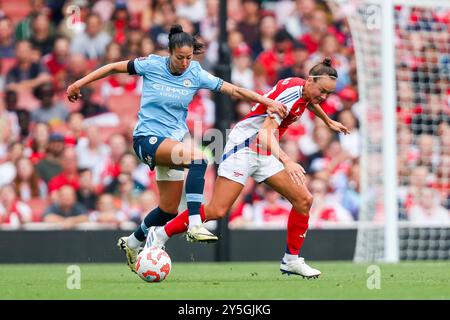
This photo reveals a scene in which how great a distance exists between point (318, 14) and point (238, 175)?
24.6 ft

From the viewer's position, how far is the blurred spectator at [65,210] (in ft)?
44.8

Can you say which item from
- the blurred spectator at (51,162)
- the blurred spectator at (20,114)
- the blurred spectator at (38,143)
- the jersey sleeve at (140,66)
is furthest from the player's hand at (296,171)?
the blurred spectator at (20,114)

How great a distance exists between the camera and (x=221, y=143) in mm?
13133

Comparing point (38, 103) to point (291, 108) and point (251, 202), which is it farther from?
point (291, 108)

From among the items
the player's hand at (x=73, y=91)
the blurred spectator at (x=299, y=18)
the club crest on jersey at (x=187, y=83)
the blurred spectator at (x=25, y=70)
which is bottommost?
the player's hand at (x=73, y=91)

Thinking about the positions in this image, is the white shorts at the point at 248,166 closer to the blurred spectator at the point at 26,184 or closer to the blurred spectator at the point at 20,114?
the blurred spectator at the point at 26,184

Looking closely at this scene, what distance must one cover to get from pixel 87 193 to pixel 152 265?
5.66m

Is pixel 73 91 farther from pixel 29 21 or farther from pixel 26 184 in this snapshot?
pixel 29 21

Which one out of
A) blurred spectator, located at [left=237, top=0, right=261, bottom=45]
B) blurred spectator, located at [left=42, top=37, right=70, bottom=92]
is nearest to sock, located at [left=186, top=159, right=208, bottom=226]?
blurred spectator, located at [left=42, top=37, right=70, bottom=92]

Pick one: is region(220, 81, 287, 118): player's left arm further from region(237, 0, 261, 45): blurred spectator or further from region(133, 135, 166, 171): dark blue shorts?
region(237, 0, 261, 45): blurred spectator

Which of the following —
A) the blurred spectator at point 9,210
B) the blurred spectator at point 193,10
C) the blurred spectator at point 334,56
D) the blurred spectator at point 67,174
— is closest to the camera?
the blurred spectator at point 9,210

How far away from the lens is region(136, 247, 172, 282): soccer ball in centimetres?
856

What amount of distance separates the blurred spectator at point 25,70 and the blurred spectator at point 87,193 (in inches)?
66.2

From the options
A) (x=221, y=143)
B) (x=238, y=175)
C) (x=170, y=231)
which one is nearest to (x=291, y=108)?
(x=238, y=175)
